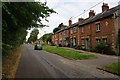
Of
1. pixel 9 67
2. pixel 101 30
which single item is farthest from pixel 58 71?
pixel 101 30

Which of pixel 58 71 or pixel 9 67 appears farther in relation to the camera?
pixel 9 67

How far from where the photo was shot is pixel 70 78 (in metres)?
6.73

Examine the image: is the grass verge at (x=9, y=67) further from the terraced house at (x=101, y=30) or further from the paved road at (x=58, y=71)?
the terraced house at (x=101, y=30)

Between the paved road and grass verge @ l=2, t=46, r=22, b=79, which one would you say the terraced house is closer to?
the paved road

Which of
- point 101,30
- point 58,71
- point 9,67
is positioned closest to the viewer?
point 58,71

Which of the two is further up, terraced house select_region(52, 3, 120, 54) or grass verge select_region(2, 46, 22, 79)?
terraced house select_region(52, 3, 120, 54)

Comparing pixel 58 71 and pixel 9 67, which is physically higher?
pixel 9 67

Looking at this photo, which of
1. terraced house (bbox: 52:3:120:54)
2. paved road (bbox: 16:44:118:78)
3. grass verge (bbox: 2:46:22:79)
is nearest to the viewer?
grass verge (bbox: 2:46:22:79)

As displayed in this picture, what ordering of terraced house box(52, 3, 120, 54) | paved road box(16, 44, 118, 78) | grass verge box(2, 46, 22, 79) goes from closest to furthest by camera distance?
grass verge box(2, 46, 22, 79), paved road box(16, 44, 118, 78), terraced house box(52, 3, 120, 54)

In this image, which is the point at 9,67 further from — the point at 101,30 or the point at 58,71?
the point at 101,30

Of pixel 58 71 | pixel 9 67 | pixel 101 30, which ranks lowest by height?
pixel 58 71

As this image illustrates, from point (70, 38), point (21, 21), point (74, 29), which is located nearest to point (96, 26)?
point (74, 29)

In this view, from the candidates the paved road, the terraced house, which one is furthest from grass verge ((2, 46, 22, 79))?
the terraced house

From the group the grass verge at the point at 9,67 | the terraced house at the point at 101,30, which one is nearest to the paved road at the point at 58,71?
the grass verge at the point at 9,67
